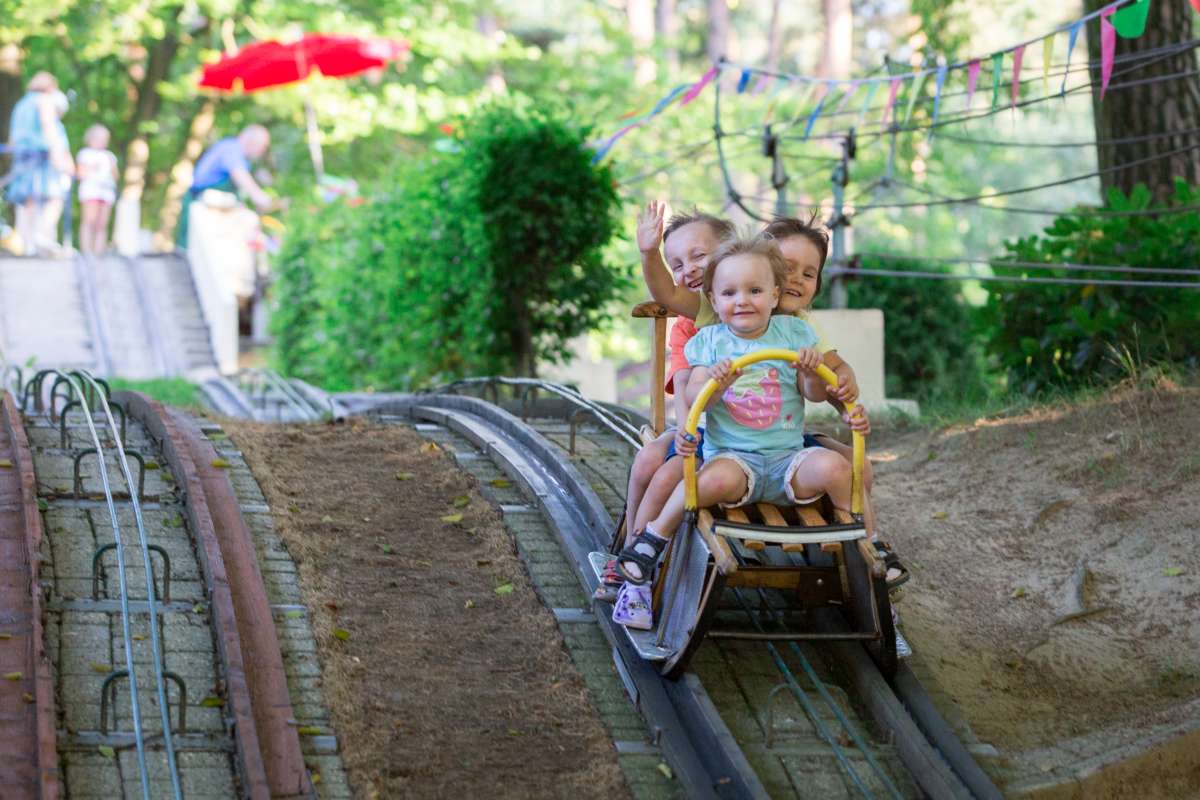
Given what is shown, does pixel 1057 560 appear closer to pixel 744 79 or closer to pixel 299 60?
pixel 744 79

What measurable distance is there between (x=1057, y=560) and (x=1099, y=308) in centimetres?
260

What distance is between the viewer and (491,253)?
41.5ft

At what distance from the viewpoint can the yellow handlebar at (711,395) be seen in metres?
5.34

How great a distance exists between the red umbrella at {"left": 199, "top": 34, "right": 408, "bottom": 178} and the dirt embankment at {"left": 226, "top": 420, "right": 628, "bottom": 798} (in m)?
15.0

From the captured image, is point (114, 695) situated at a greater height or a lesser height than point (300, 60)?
lesser

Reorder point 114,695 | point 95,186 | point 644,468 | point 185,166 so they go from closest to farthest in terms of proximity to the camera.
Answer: point 114,695
point 644,468
point 95,186
point 185,166

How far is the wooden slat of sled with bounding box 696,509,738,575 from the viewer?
5242 millimetres

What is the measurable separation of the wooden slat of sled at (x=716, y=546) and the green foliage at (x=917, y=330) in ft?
26.4

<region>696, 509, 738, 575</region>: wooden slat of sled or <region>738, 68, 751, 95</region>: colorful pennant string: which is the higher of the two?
<region>738, 68, 751, 95</region>: colorful pennant string

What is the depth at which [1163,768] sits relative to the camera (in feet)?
18.1

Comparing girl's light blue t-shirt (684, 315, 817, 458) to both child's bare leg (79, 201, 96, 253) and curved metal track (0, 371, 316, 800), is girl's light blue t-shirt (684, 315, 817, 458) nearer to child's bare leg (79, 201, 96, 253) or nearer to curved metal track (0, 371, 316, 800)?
curved metal track (0, 371, 316, 800)

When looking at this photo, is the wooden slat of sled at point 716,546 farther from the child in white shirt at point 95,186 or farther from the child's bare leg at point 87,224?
the child's bare leg at point 87,224

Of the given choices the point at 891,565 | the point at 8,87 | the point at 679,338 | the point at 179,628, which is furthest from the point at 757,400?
the point at 8,87

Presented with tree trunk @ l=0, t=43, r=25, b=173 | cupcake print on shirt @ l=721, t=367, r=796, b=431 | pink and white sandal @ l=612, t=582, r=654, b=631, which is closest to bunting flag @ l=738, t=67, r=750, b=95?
cupcake print on shirt @ l=721, t=367, r=796, b=431
